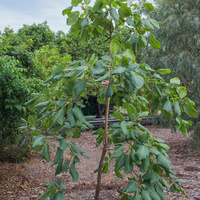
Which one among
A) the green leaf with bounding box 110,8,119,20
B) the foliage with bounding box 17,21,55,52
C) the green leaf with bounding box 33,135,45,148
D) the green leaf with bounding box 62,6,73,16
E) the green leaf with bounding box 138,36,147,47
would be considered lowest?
the green leaf with bounding box 33,135,45,148

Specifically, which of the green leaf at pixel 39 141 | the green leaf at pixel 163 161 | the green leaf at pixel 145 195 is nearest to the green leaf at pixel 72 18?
the green leaf at pixel 39 141

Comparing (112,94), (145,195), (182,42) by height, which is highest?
(182,42)

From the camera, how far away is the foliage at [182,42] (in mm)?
6844

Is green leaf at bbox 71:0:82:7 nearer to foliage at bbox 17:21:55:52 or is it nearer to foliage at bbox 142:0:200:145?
foliage at bbox 142:0:200:145

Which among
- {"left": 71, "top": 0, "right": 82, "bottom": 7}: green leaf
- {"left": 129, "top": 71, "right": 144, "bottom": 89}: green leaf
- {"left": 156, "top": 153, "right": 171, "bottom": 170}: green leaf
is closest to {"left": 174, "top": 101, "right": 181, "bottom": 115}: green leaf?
{"left": 156, "top": 153, "right": 171, "bottom": 170}: green leaf

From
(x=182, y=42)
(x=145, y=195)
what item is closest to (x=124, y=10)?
(x=145, y=195)

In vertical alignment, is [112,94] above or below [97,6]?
below

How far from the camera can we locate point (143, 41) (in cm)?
223

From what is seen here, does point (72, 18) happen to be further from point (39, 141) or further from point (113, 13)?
point (39, 141)

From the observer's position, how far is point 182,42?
734 centimetres

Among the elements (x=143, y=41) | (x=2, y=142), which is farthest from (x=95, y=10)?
(x=2, y=142)

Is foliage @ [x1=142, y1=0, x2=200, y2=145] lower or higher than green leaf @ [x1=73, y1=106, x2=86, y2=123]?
higher

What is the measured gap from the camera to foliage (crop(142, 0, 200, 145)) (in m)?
6.84

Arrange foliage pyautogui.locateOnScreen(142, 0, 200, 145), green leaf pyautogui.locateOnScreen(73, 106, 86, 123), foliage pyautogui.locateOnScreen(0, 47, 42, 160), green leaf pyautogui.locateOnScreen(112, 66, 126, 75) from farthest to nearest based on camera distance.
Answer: foliage pyautogui.locateOnScreen(142, 0, 200, 145) → foliage pyautogui.locateOnScreen(0, 47, 42, 160) → green leaf pyautogui.locateOnScreen(73, 106, 86, 123) → green leaf pyautogui.locateOnScreen(112, 66, 126, 75)
